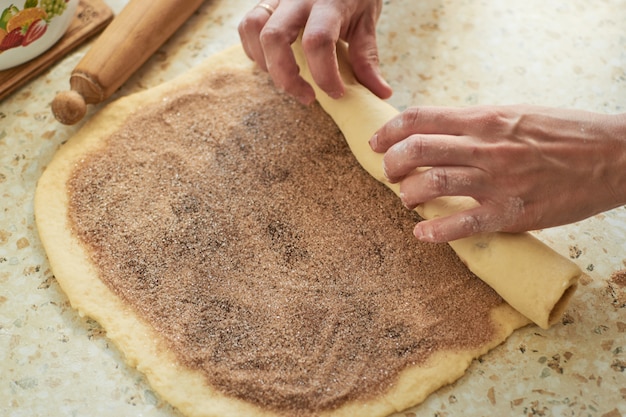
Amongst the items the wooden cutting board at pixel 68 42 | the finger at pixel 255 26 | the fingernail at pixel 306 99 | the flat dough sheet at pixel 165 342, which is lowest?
the flat dough sheet at pixel 165 342

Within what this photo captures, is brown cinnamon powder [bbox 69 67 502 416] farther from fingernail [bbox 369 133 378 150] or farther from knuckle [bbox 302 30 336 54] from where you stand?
knuckle [bbox 302 30 336 54]

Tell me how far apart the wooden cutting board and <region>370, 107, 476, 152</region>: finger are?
918mm

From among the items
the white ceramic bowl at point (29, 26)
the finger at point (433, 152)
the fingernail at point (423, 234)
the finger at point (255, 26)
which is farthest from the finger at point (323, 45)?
the white ceramic bowl at point (29, 26)

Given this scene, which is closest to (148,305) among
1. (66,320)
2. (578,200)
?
(66,320)

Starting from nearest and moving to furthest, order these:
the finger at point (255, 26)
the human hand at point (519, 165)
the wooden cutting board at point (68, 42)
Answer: the human hand at point (519, 165)
the finger at point (255, 26)
the wooden cutting board at point (68, 42)

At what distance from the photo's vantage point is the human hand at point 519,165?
112cm

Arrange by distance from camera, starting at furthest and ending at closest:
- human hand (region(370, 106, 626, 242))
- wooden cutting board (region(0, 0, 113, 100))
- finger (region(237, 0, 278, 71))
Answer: wooden cutting board (region(0, 0, 113, 100)), finger (region(237, 0, 278, 71)), human hand (region(370, 106, 626, 242))

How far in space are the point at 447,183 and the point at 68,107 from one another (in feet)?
2.89

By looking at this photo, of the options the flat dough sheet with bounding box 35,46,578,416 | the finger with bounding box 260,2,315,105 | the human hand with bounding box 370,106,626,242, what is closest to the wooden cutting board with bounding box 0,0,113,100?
the flat dough sheet with bounding box 35,46,578,416

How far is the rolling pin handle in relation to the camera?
1.44 m

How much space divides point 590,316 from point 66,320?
3.44 ft

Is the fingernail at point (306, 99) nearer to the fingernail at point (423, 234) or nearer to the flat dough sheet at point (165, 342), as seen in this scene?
the flat dough sheet at point (165, 342)

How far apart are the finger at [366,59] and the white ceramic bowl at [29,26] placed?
727 millimetres

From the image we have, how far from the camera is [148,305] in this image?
1229 mm
